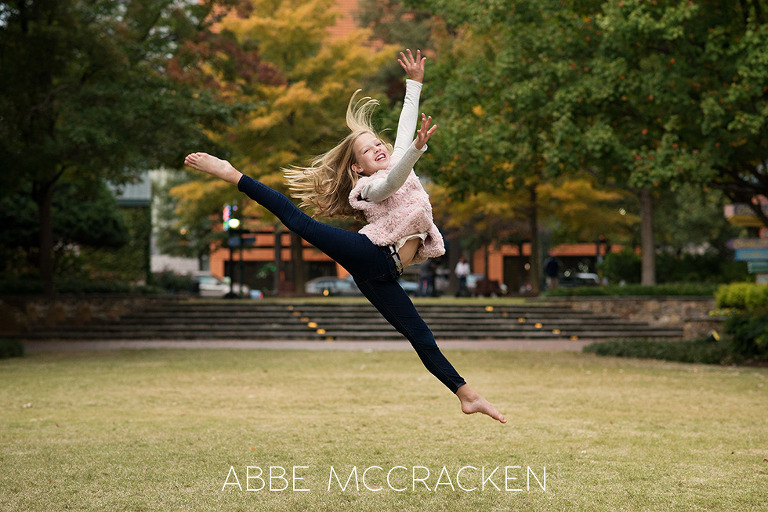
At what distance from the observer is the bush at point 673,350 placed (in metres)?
16.0

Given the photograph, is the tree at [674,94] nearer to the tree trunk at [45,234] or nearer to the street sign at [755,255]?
the street sign at [755,255]

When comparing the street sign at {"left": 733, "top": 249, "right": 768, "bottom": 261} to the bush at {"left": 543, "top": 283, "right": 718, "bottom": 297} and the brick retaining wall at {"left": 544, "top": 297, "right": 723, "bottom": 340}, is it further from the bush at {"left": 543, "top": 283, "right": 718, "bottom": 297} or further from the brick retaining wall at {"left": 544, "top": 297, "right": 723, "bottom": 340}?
the bush at {"left": 543, "top": 283, "right": 718, "bottom": 297}

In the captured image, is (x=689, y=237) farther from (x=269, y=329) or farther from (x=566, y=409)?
(x=566, y=409)

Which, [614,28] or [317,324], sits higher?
[614,28]

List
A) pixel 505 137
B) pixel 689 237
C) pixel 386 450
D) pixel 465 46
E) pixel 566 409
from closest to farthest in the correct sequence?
1. pixel 386 450
2. pixel 566 409
3. pixel 505 137
4. pixel 465 46
5. pixel 689 237

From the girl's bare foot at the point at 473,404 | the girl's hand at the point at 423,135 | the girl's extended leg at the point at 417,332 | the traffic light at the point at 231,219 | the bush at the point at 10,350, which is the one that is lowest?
the bush at the point at 10,350

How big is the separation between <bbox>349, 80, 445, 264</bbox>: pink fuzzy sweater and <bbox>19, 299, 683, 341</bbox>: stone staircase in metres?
16.9

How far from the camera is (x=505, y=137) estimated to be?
16.5 meters

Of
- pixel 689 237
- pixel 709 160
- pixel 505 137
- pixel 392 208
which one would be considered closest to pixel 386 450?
pixel 392 208

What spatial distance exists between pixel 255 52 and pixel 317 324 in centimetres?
728

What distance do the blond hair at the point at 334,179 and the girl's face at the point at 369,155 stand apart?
42 millimetres

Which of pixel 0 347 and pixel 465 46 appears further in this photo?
pixel 465 46

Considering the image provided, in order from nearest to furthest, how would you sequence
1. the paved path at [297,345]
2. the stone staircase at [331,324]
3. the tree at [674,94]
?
the tree at [674,94] → the paved path at [297,345] → the stone staircase at [331,324]

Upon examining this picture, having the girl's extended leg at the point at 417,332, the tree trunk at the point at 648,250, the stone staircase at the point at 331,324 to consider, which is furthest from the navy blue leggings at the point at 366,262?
the tree trunk at the point at 648,250
